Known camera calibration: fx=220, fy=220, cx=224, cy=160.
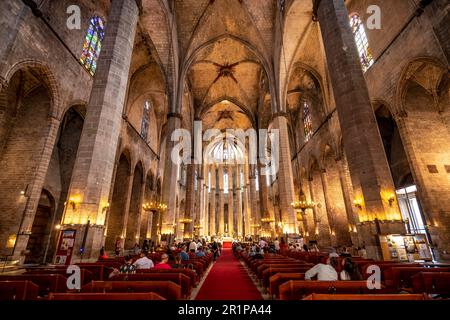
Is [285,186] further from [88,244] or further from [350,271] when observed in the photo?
[88,244]

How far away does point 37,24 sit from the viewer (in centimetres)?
973

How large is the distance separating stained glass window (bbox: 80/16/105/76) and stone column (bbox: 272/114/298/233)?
13661 millimetres

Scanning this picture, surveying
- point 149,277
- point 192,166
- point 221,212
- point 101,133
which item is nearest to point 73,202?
point 101,133

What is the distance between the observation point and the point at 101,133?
7.43 metres

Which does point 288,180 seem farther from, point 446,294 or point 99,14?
point 99,14

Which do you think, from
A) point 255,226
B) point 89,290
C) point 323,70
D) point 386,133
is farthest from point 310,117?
point 89,290

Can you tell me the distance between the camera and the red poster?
6266 millimetres

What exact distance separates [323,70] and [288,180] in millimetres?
10236

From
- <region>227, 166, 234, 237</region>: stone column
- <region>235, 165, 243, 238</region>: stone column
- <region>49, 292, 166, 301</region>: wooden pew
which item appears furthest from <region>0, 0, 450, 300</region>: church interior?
<region>227, 166, 234, 237</region>: stone column

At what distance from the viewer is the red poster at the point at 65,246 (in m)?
6.27

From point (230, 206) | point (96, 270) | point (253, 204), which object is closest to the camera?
point (96, 270)

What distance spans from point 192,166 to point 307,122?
14.1 meters

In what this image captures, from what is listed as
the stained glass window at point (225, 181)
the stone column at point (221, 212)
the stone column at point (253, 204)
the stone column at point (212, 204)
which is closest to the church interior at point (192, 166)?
the stone column at point (253, 204)

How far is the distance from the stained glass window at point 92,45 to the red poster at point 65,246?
10.7m
